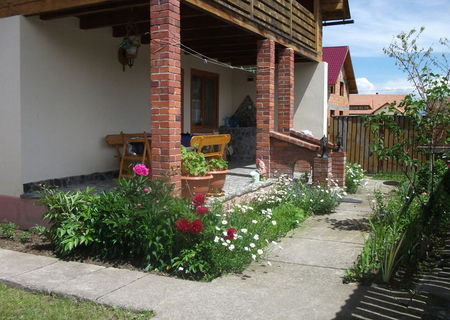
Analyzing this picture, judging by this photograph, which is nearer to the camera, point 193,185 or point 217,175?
point 193,185

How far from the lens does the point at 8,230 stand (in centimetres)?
600

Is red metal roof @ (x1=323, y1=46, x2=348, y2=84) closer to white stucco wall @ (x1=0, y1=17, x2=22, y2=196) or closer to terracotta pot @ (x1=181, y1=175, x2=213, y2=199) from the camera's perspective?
terracotta pot @ (x1=181, y1=175, x2=213, y2=199)

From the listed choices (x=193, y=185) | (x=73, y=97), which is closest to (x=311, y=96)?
(x=193, y=185)

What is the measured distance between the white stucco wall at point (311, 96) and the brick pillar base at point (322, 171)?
2933 millimetres

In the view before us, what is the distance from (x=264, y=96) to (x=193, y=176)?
122 inches

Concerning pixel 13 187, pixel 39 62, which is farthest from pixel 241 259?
pixel 39 62

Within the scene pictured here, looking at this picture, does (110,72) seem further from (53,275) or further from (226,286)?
(226,286)

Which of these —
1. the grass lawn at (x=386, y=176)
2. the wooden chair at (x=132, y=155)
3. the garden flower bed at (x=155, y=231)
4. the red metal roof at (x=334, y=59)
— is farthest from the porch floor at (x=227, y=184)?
the red metal roof at (x=334, y=59)

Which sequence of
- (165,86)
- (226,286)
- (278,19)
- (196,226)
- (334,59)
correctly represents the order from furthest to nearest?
(334,59) < (278,19) < (165,86) < (196,226) < (226,286)

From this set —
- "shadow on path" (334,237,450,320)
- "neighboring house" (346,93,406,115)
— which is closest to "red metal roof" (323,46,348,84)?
"neighboring house" (346,93,406,115)

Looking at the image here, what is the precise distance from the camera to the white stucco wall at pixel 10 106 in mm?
6121

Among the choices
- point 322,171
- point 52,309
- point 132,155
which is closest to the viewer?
point 52,309

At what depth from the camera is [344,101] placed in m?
29.6

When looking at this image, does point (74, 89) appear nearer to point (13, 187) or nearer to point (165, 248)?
point (13, 187)
